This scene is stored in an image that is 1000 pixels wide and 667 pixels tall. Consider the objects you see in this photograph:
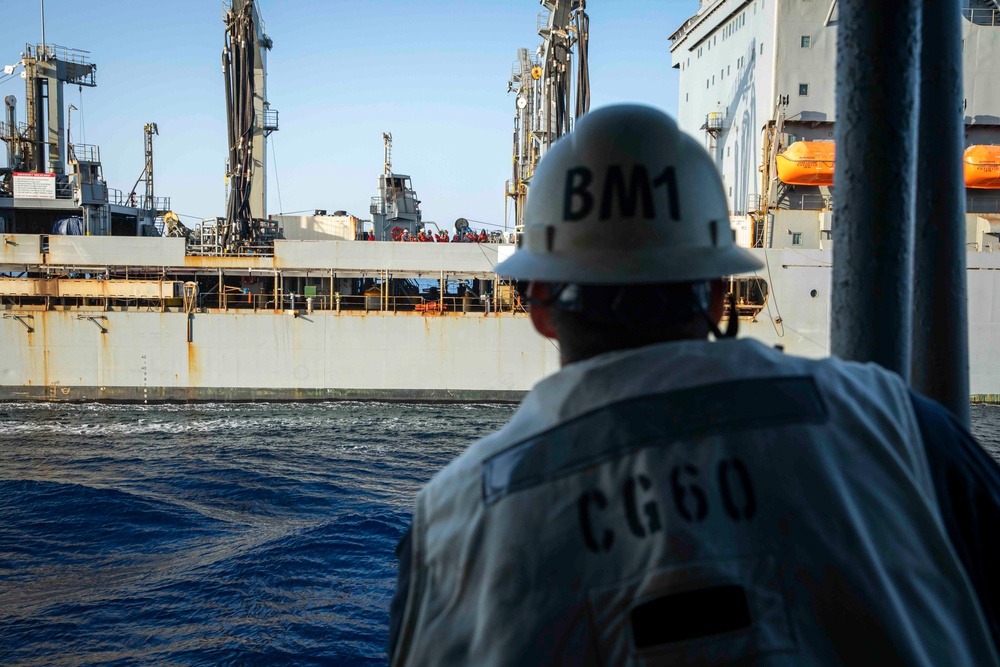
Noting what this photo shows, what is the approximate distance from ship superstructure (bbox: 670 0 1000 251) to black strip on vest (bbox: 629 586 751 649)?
18524mm

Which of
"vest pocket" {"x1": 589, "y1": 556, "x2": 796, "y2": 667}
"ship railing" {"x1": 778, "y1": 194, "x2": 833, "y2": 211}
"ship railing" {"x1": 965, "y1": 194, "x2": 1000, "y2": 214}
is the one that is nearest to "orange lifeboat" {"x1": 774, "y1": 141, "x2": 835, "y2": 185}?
"ship railing" {"x1": 778, "y1": 194, "x2": 833, "y2": 211}

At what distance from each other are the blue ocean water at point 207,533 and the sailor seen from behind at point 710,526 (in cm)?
452

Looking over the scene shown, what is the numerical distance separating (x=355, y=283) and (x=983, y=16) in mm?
17130

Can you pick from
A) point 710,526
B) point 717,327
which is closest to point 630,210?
point 717,327

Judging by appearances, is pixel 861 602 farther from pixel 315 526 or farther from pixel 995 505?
pixel 315 526

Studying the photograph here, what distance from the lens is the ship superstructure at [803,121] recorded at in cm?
1811

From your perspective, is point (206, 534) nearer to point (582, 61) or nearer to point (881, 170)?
point (881, 170)

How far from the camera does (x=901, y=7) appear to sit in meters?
1.24

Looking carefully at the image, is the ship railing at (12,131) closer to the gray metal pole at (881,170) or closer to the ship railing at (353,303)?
the ship railing at (353,303)

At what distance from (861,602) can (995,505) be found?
0.22 metres

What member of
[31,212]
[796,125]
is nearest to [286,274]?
[31,212]

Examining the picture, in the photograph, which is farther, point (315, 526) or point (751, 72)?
point (751, 72)

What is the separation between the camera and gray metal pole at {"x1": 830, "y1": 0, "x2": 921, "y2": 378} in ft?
4.08

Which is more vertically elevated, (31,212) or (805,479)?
(31,212)
